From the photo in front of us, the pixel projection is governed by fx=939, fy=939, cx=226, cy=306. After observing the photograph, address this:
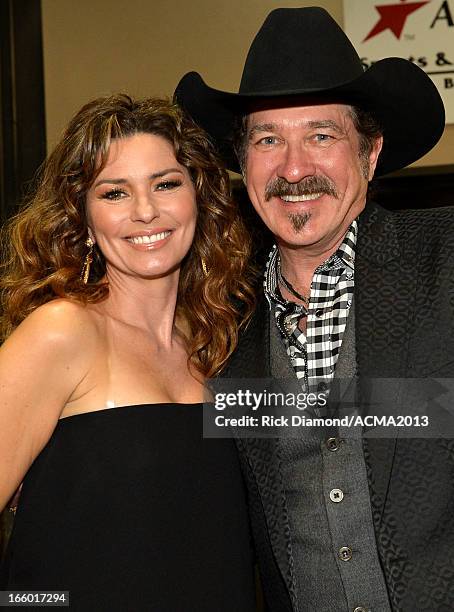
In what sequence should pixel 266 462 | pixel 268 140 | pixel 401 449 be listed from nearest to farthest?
pixel 401 449 < pixel 266 462 < pixel 268 140

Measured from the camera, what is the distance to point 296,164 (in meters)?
2.04

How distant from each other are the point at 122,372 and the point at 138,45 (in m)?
2.15

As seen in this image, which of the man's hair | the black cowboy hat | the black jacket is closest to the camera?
the black jacket

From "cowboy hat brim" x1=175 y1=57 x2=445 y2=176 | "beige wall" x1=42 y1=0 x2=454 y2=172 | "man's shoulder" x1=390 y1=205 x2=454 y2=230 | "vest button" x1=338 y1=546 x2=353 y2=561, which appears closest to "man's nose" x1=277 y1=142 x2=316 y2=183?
"cowboy hat brim" x1=175 y1=57 x2=445 y2=176

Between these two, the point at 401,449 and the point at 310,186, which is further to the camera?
the point at 310,186

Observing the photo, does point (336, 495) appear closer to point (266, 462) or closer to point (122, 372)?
point (266, 462)

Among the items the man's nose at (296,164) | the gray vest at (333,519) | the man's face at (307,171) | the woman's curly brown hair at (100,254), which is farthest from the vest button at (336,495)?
the man's nose at (296,164)

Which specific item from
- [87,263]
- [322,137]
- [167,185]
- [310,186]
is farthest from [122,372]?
[322,137]

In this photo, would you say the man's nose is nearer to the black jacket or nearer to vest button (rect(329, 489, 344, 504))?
the black jacket

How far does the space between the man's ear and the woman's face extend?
43 cm

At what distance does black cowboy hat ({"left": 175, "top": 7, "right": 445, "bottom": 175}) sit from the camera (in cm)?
201

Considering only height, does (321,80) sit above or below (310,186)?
above

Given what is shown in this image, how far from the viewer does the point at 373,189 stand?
7.83 feet

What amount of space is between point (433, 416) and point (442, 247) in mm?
341
